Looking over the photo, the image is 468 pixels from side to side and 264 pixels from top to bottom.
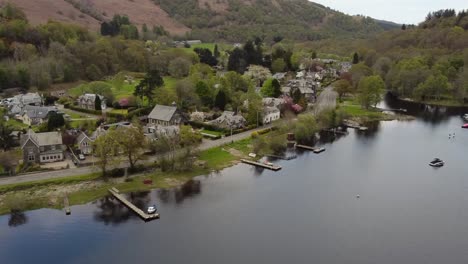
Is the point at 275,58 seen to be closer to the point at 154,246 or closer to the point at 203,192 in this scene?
the point at 203,192

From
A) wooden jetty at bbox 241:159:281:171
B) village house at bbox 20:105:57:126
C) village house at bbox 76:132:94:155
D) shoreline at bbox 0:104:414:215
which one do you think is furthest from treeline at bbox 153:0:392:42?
shoreline at bbox 0:104:414:215

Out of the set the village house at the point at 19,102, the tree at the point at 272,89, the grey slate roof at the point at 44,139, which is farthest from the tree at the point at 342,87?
the village house at the point at 19,102

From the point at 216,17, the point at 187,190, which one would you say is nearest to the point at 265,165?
the point at 187,190

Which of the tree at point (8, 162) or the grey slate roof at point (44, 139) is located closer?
the tree at point (8, 162)

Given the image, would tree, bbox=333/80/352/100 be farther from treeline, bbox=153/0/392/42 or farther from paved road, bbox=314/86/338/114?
treeline, bbox=153/0/392/42

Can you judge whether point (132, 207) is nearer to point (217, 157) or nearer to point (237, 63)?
point (217, 157)

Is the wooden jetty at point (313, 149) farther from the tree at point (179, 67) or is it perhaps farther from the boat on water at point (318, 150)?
the tree at point (179, 67)
